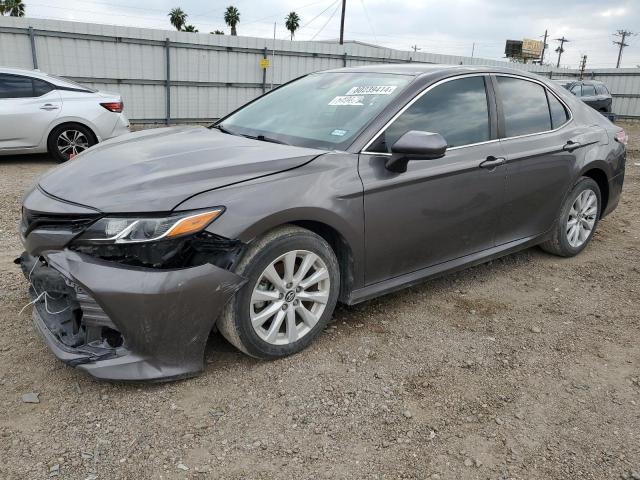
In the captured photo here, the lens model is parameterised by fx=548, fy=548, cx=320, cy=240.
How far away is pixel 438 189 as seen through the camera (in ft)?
10.9

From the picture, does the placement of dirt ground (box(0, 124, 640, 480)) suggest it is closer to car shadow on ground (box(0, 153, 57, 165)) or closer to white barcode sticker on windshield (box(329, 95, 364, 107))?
white barcode sticker on windshield (box(329, 95, 364, 107))

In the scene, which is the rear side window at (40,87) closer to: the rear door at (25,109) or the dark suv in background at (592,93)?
the rear door at (25,109)

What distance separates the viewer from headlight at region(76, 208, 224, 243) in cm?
239

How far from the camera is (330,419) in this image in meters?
2.47

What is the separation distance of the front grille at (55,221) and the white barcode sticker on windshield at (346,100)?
1.68 metres

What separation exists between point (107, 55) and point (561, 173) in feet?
40.8

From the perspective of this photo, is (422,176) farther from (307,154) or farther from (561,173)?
(561,173)

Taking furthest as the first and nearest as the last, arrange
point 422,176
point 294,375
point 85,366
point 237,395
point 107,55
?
point 107,55 < point 422,176 < point 294,375 < point 237,395 < point 85,366

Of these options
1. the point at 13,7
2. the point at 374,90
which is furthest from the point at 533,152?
the point at 13,7

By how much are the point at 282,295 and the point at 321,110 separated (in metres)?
1.32

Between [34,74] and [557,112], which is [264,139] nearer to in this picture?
[557,112]

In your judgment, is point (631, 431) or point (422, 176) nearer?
point (631, 431)

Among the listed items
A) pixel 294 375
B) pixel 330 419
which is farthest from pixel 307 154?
pixel 330 419

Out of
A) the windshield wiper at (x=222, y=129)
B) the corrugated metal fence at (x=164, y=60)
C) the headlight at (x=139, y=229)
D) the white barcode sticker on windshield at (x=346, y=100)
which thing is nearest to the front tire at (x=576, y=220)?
the white barcode sticker on windshield at (x=346, y=100)
